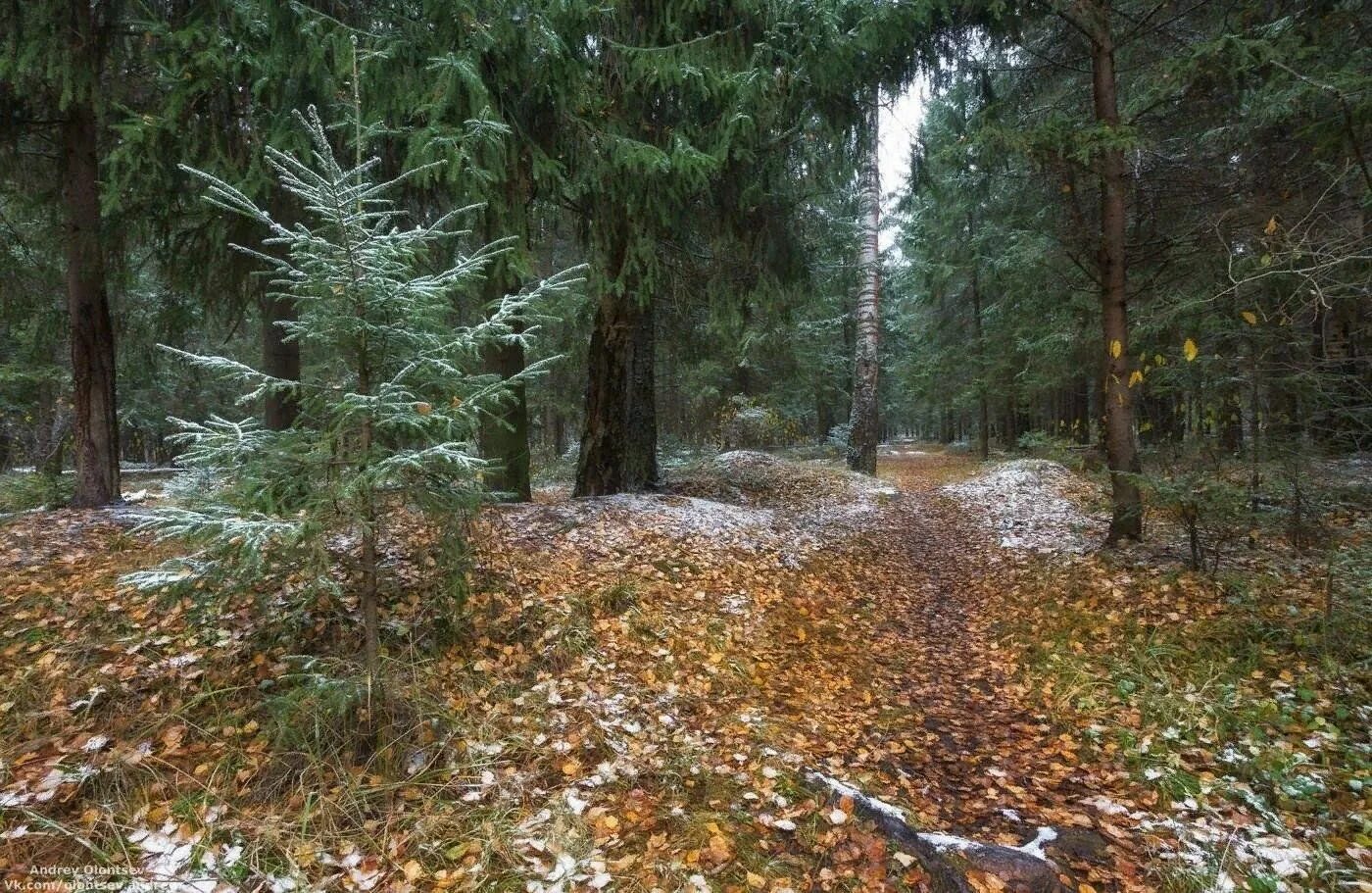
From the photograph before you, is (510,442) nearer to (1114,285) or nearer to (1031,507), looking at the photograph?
(1114,285)

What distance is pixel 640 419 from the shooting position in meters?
9.48

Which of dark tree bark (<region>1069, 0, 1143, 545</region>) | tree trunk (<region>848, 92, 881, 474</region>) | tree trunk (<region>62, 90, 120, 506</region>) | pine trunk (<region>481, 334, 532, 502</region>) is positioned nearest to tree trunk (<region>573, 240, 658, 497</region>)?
pine trunk (<region>481, 334, 532, 502</region>)

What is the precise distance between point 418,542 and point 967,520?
30.7 ft

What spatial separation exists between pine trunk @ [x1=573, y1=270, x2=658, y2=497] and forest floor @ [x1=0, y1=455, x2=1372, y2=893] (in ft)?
9.62

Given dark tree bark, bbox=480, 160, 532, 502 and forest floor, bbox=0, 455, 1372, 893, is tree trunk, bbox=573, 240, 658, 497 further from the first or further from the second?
forest floor, bbox=0, 455, 1372, 893

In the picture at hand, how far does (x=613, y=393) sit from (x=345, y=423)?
5.75 m

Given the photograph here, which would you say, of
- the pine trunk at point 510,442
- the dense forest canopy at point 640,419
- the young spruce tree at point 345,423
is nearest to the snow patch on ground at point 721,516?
the dense forest canopy at point 640,419

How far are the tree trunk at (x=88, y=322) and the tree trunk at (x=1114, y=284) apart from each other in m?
10.6

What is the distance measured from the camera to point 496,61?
208 inches

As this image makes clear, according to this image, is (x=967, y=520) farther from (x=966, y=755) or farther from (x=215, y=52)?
(x=215, y=52)

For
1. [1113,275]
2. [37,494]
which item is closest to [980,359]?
[1113,275]

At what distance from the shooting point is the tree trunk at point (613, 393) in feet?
28.2

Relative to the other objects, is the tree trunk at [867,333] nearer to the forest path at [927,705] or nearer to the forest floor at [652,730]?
the forest path at [927,705]

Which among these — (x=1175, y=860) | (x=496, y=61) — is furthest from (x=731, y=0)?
(x=1175, y=860)
